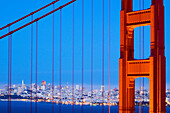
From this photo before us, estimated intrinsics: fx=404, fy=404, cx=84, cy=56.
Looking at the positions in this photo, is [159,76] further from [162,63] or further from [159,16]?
[159,16]

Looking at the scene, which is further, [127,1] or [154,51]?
[127,1]

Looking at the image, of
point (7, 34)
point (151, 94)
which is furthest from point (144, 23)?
point (7, 34)

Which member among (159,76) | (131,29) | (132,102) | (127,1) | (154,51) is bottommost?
(132,102)

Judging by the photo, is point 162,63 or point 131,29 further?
point 131,29

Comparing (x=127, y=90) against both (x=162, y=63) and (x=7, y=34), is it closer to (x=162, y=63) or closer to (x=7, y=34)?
(x=162, y=63)

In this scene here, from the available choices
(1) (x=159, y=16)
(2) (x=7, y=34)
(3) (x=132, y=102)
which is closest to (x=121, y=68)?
(3) (x=132, y=102)

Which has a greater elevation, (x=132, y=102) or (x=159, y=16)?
(x=159, y=16)
